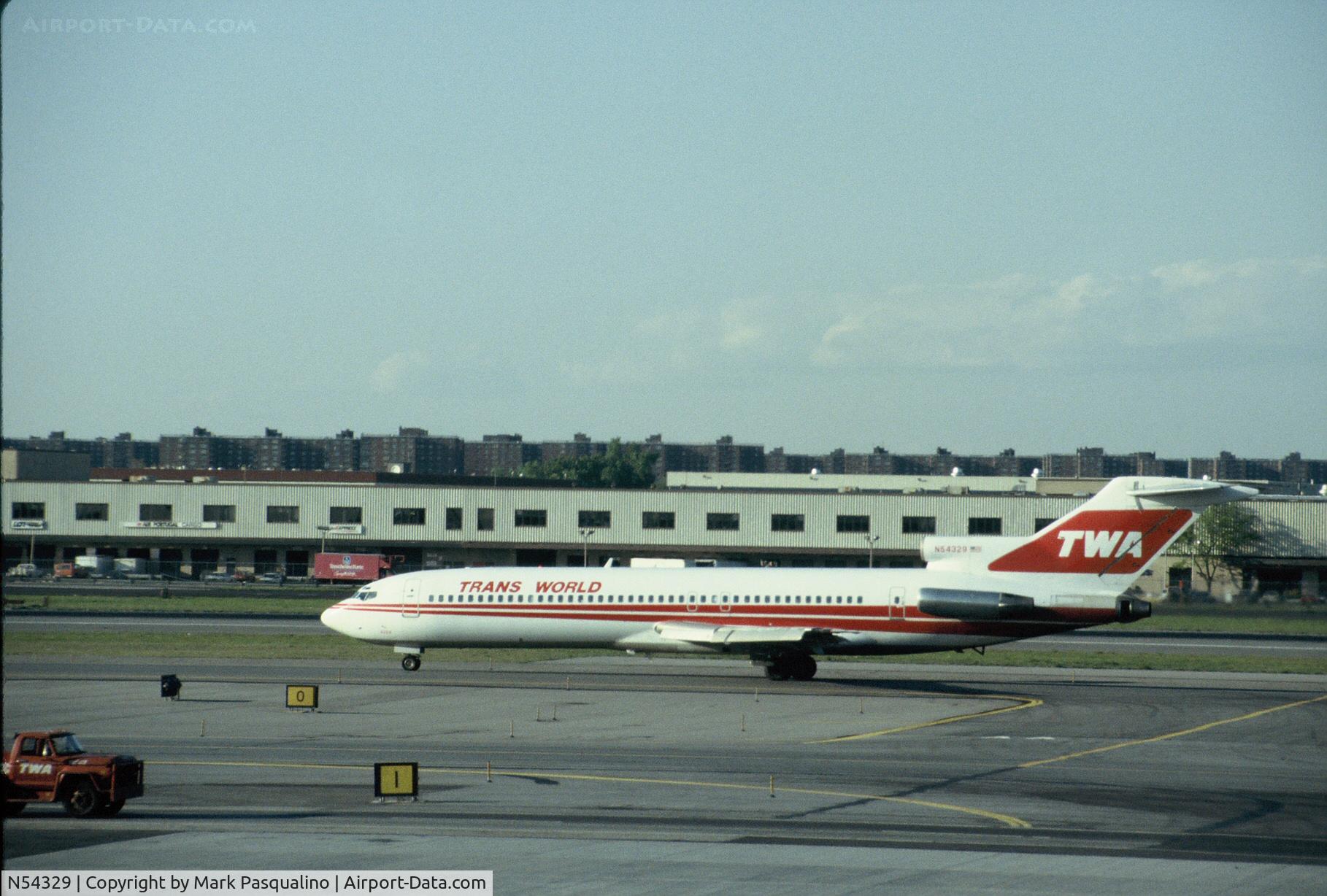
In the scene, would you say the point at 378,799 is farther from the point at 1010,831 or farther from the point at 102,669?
the point at 102,669

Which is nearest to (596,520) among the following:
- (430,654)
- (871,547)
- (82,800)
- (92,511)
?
(871,547)

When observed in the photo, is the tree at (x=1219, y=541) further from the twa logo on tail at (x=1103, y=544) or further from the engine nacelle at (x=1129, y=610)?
the twa logo on tail at (x=1103, y=544)

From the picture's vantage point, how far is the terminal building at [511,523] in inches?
4350

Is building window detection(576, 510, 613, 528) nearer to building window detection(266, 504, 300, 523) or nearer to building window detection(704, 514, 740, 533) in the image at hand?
building window detection(704, 514, 740, 533)

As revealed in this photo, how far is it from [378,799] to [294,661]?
114ft

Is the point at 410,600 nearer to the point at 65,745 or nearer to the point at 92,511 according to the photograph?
the point at 65,745

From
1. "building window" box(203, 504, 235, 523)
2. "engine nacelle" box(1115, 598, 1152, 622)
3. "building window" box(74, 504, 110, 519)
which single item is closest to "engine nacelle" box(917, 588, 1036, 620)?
"engine nacelle" box(1115, 598, 1152, 622)

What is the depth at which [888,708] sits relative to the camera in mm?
46781

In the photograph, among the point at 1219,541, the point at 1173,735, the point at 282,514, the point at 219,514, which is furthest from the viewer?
the point at 219,514

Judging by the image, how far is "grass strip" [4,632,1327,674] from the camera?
63531mm

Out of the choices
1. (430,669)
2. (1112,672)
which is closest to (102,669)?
(430,669)

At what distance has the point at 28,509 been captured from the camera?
405 ft

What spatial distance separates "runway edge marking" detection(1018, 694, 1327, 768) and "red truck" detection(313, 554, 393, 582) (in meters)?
78.8

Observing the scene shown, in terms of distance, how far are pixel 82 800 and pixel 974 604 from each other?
34.2 m
